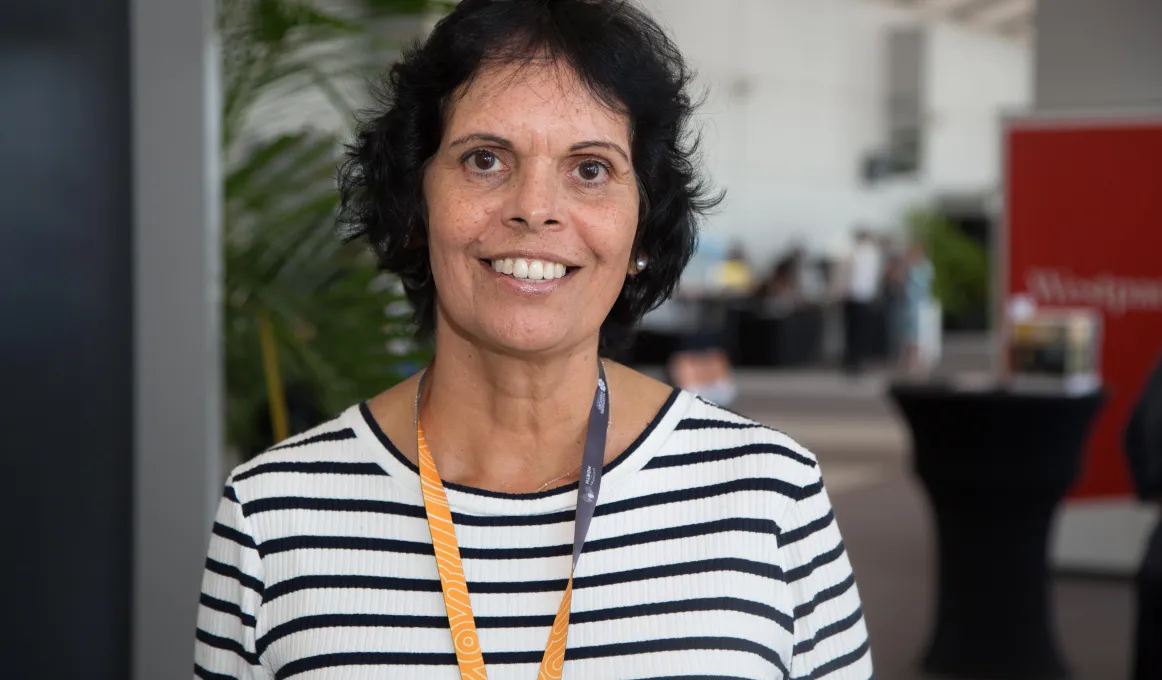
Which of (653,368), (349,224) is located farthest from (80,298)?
(653,368)

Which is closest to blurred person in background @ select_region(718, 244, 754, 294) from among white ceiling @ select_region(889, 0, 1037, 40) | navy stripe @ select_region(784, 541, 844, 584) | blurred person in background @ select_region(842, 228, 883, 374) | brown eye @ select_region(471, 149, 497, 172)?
blurred person in background @ select_region(842, 228, 883, 374)

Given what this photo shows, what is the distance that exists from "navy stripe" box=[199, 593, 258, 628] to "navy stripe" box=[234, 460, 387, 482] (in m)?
0.13

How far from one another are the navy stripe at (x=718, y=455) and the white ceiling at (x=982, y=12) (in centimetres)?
2233

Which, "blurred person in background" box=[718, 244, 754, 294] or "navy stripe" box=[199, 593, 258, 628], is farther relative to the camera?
"blurred person in background" box=[718, 244, 754, 294]

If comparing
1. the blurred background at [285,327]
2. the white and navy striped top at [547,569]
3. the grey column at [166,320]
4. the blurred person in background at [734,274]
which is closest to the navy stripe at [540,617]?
the white and navy striped top at [547,569]

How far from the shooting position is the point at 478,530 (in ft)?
4.34

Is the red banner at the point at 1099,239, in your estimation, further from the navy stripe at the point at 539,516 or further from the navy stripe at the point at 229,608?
the navy stripe at the point at 229,608

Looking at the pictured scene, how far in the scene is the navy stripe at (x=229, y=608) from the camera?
53.2 inches

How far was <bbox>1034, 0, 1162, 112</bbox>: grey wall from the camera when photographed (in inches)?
240

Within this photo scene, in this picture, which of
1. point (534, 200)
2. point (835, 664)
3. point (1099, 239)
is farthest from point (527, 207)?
point (1099, 239)

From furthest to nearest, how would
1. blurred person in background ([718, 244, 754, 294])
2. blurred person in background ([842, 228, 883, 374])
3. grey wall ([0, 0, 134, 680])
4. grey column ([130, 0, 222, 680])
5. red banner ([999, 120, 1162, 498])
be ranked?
blurred person in background ([718, 244, 754, 294]) < blurred person in background ([842, 228, 883, 374]) < red banner ([999, 120, 1162, 498]) < grey column ([130, 0, 222, 680]) < grey wall ([0, 0, 134, 680])

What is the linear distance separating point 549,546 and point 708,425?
22cm

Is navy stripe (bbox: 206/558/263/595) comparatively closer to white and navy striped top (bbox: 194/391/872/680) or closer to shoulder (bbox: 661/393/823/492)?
white and navy striped top (bbox: 194/391/872/680)

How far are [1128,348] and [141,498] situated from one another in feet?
15.4
